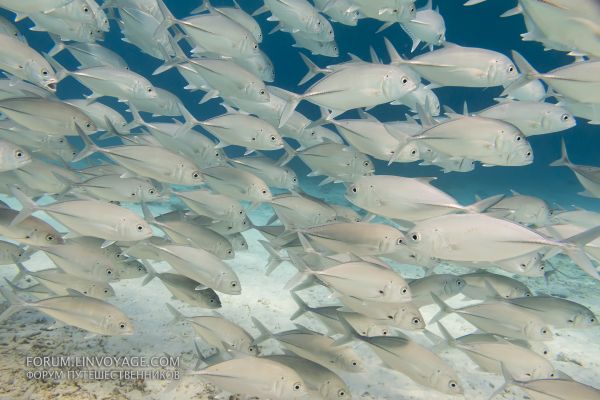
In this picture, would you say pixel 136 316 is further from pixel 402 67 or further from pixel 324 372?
pixel 402 67

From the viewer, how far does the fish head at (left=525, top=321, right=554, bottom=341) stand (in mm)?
3064

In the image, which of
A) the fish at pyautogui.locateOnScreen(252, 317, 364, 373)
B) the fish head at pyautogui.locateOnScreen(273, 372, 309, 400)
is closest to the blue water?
the fish at pyautogui.locateOnScreen(252, 317, 364, 373)

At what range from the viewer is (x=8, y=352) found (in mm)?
3229

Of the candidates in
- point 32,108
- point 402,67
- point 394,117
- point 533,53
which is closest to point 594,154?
point 533,53

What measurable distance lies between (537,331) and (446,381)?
0.86 m

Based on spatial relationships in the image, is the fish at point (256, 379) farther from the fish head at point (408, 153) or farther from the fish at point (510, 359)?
the fish head at point (408, 153)

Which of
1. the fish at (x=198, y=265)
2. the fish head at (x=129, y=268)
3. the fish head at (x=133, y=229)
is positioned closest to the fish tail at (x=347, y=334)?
the fish at (x=198, y=265)

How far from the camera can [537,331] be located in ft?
10.1

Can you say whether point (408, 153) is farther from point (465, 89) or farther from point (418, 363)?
point (465, 89)

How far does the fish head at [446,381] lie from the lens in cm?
279

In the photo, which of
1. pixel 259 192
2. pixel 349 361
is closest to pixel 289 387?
pixel 349 361

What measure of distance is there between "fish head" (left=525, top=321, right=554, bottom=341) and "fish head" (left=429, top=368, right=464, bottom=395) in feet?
2.42

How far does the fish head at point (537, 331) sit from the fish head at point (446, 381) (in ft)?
2.42

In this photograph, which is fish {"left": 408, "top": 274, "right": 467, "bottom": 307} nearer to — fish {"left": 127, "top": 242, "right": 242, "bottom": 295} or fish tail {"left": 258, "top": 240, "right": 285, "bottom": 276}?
fish tail {"left": 258, "top": 240, "right": 285, "bottom": 276}
